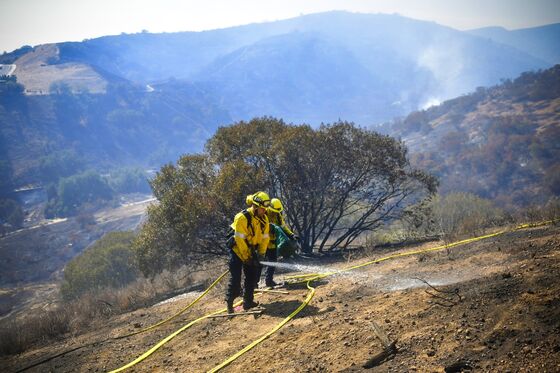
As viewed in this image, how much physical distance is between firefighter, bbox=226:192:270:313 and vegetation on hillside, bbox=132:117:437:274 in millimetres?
7460

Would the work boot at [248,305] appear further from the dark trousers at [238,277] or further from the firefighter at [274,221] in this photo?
the firefighter at [274,221]

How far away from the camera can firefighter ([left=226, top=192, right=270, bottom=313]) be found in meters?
7.38

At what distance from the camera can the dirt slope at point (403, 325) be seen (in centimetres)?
427

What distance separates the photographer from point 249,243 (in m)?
7.60

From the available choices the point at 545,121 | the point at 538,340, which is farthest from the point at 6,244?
the point at 545,121

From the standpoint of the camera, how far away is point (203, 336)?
291 inches

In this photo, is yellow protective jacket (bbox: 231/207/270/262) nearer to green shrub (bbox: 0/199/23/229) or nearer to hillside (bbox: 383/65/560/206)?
hillside (bbox: 383/65/560/206)

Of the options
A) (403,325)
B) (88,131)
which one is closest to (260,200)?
(403,325)

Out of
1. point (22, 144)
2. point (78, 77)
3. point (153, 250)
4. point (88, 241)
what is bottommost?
point (88, 241)

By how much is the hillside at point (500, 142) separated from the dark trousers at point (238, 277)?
65438 millimetres

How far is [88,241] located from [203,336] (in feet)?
281

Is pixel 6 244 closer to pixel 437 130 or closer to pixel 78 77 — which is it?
pixel 437 130

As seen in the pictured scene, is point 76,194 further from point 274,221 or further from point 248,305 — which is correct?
point 248,305

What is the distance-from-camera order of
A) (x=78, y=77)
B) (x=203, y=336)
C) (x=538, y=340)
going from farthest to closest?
(x=78, y=77) → (x=203, y=336) → (x=538, y=340)
